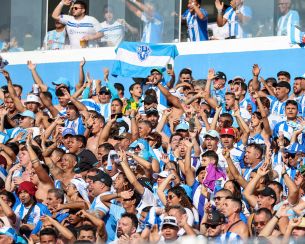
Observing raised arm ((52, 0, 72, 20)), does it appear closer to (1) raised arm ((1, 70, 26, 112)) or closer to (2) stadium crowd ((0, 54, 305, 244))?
(2) stadium crowd ((0, 54, 305, 244))

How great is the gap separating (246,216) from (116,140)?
3.48 meters

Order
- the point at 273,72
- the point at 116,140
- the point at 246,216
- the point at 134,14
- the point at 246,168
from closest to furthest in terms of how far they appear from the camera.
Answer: the point at 246,216 < the point at 246,168 < the point at 116,140 < the point at 273,72 < the point at 134,14

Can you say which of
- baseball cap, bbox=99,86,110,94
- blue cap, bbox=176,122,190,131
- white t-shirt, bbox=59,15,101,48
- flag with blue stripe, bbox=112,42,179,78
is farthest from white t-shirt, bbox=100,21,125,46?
blue cap, bbox=176,122,190,131

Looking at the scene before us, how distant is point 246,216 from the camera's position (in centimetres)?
1367

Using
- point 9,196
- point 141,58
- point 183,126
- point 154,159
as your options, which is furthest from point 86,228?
point 141,58

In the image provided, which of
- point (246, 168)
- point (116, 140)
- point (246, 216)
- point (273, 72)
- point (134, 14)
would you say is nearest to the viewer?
point (246, 216)

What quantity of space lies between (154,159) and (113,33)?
221 inches

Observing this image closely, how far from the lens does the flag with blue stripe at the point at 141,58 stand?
19891 mm

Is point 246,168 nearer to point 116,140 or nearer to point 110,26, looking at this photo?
point 116,140

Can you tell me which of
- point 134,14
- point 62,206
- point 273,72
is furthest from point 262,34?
point 62,206

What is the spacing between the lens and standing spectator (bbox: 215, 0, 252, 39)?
65.1ft

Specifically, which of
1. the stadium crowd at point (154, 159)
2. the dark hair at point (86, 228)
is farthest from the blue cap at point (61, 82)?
the dark hair at point (86, 228)

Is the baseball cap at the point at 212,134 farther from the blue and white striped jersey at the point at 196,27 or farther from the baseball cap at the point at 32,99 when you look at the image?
the blue and white striped jersey at the point at 196,27

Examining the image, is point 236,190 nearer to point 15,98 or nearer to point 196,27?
point 15,98
